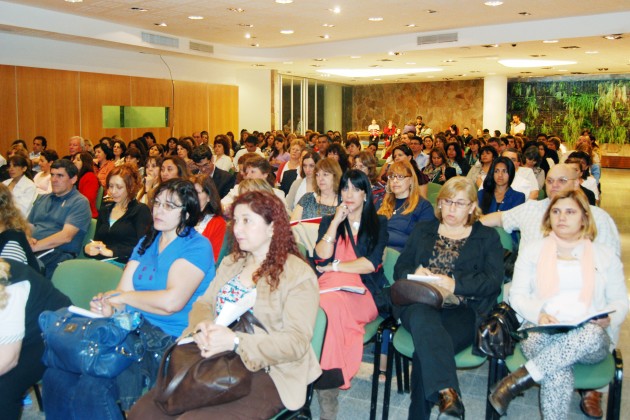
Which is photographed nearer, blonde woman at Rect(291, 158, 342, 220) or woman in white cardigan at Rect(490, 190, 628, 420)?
woman in white cardigan at Rect(490, 190, 628, 420)

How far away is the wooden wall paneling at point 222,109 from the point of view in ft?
59.1

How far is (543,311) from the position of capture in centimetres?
329

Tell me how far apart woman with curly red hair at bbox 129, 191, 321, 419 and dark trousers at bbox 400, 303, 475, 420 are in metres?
0.73

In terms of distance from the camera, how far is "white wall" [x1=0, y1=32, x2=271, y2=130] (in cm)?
1223

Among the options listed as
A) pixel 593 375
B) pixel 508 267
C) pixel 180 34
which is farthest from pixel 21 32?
pixel 593 375

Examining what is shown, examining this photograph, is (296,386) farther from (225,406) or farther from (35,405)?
(35,405)

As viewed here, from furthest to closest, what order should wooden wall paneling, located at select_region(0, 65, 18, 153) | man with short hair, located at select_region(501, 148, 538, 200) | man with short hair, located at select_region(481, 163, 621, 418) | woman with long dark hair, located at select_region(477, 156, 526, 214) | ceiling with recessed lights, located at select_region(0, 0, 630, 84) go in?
wooden wall paneling, located at select_region(0, 65, 18, 153) < ceiling with recessed lights, located at select_region(0, 0, 630, 84) < man with short hair, located at select_region(501, 148, 538, 200) < woman with long dark hair, located at select_region(477, 156, 526, 214) < man with short hair, located at select_region(481, 163, 621, 418)

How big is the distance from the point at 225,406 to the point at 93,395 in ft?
2.22

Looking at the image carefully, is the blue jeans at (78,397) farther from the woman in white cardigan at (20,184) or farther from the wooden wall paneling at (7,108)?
the wooden wall paneling at (7,108)

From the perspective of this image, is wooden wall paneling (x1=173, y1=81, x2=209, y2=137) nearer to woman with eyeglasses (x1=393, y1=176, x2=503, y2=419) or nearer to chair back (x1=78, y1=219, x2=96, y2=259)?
chair back (x1=78, y1=219, x2=96, y2=259)

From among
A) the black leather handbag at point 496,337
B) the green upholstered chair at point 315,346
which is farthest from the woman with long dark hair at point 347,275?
the black leather handbag at point 496,337

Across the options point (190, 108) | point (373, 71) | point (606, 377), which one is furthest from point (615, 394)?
point (373, 71)

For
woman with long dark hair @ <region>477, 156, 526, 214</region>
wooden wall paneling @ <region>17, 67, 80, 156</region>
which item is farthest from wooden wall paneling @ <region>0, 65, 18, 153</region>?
woman with long dark hair @ <region>477, 156, 526, 214</region>

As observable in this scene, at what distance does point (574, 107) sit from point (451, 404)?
24362mm
